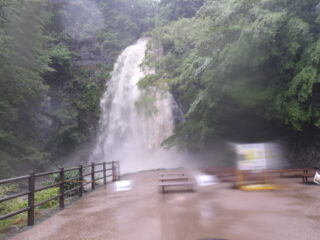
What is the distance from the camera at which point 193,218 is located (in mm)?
5398

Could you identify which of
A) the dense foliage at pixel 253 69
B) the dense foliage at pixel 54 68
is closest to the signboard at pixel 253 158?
the dense foliage at pixel 253 69

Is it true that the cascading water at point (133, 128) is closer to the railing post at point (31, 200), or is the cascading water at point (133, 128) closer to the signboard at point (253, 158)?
the signboard at point (253, 158)

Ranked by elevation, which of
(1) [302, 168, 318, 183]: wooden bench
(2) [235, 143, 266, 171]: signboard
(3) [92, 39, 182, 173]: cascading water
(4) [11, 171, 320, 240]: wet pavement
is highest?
(3) [92, 39, 182, 173]: cascading water

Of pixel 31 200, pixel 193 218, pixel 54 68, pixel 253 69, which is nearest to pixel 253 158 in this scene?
pixel 193 218

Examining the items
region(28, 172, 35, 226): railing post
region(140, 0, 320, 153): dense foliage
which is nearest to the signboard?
region(140, 0, 320, 153): dense foliage

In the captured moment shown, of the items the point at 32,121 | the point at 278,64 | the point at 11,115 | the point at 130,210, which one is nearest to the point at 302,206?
the point at 130,210

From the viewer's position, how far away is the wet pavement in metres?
4.49

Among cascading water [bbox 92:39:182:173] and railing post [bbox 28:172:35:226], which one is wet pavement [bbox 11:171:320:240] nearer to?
Answer: railing post [bbox 28:172:35:226]

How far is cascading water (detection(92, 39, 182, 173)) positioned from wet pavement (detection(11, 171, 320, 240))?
14.0 m

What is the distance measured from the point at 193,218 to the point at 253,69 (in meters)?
9.22

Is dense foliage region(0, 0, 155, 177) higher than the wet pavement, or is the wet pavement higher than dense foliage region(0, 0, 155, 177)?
dense foliage region(0, 0, 155, 177)

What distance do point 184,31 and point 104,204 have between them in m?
14.8

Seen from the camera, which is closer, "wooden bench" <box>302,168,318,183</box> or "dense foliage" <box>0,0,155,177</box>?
"wooden bench" <box>302,168,318,183</box>

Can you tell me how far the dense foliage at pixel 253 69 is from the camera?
450 inches
